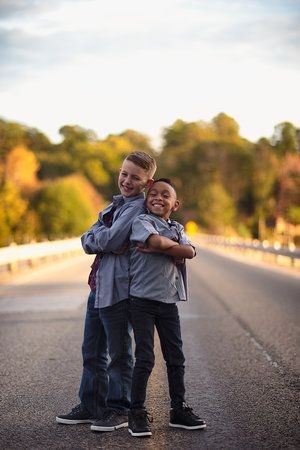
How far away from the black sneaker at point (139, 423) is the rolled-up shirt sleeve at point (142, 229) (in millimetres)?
1132

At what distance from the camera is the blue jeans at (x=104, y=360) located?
476cm

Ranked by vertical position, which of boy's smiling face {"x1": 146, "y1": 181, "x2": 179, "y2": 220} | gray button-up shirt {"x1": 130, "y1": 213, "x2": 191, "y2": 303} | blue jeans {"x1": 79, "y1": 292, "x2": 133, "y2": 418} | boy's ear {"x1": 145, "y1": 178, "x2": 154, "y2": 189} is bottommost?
blue jeans {"x1": 79, "y1": 292, "x2": 133, "y2": 418}

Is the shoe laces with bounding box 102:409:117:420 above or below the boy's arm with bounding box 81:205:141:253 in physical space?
below

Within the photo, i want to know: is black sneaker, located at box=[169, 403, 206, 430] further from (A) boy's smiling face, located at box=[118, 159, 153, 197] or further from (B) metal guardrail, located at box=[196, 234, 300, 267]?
(B) metal guardrail, located at box=[196, 234, 300, 267]

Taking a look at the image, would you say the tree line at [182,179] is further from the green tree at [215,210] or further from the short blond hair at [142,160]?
the short blond hair at [142,160]

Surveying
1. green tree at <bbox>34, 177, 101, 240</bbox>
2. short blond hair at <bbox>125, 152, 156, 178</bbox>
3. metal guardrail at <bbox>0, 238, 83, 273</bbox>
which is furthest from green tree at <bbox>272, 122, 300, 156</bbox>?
short blond hair at <bbox>125, 152, 156, 178</bbox>

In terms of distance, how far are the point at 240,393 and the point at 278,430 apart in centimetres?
107

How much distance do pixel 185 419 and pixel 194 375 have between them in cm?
177

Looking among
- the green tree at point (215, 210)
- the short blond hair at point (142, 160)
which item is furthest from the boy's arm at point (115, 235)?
the green tree at point (215, 210)

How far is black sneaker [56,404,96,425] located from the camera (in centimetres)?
490

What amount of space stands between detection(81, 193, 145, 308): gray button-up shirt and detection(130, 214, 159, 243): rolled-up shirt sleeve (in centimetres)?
8

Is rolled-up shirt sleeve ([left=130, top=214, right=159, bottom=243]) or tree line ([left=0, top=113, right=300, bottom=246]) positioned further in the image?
tree line ([left=0, top=113, right=300, bottom=246])

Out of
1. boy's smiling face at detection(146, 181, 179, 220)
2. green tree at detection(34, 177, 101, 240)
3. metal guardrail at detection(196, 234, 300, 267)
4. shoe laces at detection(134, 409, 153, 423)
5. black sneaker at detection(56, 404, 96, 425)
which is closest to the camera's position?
shoe laces at detection(134, 409, 153, 423)

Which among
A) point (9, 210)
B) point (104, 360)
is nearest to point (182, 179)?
point (9, 210)
